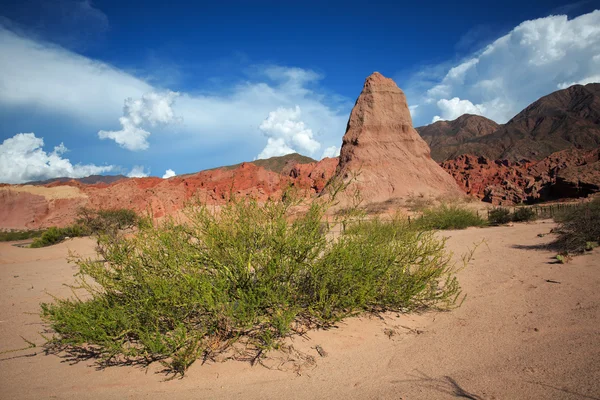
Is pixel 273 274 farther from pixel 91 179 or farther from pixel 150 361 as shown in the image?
pixel 91 179

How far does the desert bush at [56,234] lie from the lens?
1603 centimetres

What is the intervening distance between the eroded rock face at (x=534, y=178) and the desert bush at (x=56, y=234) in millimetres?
32390

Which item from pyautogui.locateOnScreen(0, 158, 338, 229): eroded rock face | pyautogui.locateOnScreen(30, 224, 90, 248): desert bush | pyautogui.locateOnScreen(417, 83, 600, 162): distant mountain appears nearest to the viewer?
pyautogui.locateOnScreen(30, 224, 90, 248): desert bush

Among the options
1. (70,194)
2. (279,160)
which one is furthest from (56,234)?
(279,160)

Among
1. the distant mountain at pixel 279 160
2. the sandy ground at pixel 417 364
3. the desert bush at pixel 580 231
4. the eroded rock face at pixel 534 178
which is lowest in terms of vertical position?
the sandy ground at pixel 417 364

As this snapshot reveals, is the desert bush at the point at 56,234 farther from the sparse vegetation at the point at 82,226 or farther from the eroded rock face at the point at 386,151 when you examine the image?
the eroded rock face at the point at 386,151

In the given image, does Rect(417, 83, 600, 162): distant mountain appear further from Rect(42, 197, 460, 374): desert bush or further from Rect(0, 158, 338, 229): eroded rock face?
Rect(42, 197, 460, 374): desert bush

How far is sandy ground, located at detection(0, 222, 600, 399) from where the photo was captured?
8.34ft

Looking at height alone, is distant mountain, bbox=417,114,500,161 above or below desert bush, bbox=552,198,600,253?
above

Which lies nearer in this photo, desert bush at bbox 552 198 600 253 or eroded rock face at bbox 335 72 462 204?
desert bush at bbox 552 198 600 253

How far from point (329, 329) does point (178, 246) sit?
1.88 meters

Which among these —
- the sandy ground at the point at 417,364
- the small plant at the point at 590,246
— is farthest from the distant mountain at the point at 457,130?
the sandy ground at the point at 417,364

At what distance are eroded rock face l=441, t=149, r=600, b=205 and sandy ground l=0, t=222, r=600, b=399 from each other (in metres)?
30.2

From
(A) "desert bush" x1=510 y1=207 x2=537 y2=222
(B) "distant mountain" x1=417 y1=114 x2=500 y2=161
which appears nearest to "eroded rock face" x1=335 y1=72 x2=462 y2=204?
(A) "desert bush" x1=510 y1=207 x2=537 y2=222
